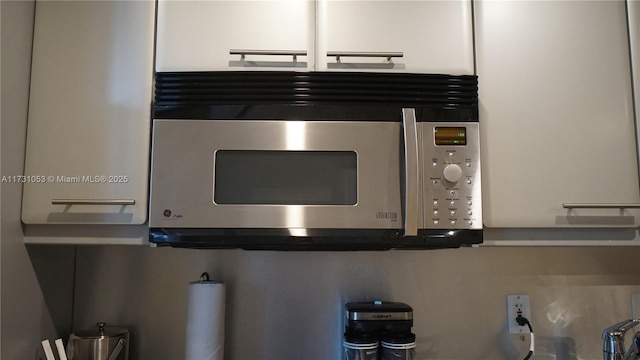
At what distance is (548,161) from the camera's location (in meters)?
1.03

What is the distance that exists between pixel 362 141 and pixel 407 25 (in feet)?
1.04

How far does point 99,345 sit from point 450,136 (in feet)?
3.28

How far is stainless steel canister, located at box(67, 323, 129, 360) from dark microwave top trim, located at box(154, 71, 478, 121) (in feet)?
1.95

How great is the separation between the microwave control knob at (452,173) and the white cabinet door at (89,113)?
682 mm

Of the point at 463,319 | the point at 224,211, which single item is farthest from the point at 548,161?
the point at 224,211

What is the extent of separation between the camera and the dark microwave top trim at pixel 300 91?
0.98 metres

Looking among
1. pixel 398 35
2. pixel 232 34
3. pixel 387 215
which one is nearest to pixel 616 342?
pixel 387 215

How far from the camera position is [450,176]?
959 millimetres

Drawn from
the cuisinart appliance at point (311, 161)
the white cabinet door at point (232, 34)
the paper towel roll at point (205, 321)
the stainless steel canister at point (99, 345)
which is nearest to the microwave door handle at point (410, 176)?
the cuisinart appliance at point (311, 161)

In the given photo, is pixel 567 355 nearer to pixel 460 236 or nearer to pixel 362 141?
pixel 460 236

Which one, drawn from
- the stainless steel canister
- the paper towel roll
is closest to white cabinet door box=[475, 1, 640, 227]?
the paper towel roll

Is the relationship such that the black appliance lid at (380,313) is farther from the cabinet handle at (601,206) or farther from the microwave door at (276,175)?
the cabinet handle at (601,206)

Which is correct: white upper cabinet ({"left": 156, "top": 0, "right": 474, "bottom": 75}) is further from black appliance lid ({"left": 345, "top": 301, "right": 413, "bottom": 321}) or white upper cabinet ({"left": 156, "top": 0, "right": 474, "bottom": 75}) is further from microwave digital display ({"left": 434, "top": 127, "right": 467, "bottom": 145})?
black appliance lid ({"left": 345, "top": 301, "right": 413, "bottom": 321})

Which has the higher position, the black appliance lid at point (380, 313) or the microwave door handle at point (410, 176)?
the microwave door handle at point (410, 176)
